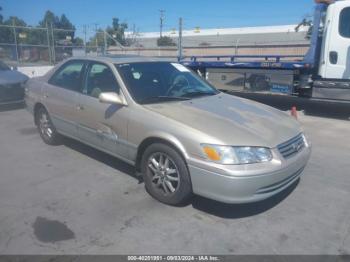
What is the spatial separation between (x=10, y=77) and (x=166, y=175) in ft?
23.6

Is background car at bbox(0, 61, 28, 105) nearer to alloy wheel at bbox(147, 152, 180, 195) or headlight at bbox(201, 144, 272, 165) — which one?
alloy wheel at bbox(147, 152, 180, 195)

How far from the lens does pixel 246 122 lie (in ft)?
11.6

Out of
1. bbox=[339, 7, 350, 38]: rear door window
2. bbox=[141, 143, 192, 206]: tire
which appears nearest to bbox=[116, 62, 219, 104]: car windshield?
bbox=[141, 143, 192, 206]: tire

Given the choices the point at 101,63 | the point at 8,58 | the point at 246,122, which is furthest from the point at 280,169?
the point at 8,58

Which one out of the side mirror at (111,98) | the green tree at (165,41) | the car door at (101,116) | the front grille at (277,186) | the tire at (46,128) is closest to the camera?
the front grille at (277,186)

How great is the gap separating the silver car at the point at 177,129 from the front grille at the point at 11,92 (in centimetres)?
419

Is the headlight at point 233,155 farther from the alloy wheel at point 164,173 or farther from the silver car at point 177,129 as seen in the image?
the alloy wheel at point 164,173

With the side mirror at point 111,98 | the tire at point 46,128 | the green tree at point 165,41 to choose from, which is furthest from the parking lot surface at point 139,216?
the green tree at point 165,41

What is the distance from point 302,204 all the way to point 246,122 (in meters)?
1.18

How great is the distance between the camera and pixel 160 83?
14.0 feet

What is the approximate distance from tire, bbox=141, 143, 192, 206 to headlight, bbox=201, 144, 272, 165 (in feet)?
1.14

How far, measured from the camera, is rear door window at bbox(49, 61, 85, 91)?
188 inches

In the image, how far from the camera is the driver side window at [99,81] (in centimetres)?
418

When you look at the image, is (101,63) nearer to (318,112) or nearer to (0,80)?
(0,80)
